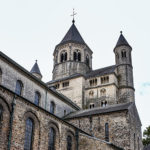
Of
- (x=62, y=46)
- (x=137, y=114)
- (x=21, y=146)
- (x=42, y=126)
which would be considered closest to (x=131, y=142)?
(x=137, y=114)

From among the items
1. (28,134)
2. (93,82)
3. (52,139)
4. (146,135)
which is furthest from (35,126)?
(146,135)

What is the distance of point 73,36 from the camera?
156 feet

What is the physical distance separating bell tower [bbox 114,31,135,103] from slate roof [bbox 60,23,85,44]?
7.73 m

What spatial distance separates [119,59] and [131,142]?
1986cm

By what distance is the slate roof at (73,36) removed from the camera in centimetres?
4597

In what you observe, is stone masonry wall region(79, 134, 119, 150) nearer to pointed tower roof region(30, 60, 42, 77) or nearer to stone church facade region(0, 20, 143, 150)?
stone church facade region(0, 20, 143, 150)

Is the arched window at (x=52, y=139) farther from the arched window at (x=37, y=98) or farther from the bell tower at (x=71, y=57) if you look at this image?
the bell tower at (x=71, y=57)

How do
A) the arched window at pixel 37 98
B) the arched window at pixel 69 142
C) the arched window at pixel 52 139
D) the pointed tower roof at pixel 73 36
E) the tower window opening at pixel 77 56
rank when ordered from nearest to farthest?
the arched window at pixel 52 139 < the arched window at pixel 69 142 < the arched window at pixel 37 98 < the tower window opening at pixel 77 56 < the pointed tower roof at pixel 73 36

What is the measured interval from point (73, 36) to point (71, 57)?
590 centimetres

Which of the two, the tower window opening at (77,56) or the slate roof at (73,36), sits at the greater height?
the slate roof at (73,36)

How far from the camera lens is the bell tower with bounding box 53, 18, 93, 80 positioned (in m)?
42.9

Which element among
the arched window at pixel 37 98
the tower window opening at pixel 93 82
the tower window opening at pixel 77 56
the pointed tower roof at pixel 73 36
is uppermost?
the pointed tower roof at pixel 73 36

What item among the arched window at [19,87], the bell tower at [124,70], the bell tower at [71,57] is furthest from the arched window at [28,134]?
the bell tower at [71,57]

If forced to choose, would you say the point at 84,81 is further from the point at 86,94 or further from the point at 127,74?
the point at 127,74
